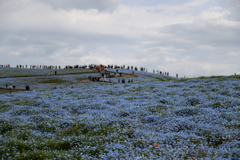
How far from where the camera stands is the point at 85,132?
14.4 m

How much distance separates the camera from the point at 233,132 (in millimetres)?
13023

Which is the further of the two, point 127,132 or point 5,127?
point 5,127

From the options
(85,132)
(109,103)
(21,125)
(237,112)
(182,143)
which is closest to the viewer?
(182,143)

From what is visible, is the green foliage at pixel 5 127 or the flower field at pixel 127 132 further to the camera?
the green foliage at pixel 5 127

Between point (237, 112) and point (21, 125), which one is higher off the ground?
point (237, 112)

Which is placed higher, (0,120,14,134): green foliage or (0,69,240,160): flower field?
(0,69,240,160): flower field

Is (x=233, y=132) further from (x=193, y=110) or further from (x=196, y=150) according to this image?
(x=193, y=110)

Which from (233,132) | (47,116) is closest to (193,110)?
(233,132)

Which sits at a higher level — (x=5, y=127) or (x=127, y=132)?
(x=127, y=132)

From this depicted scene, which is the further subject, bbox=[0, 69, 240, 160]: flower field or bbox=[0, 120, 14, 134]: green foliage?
bbox=[0, 120, 14, 134]: green foliage

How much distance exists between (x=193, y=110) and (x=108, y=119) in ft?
22.1

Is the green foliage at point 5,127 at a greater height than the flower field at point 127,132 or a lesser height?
lesser

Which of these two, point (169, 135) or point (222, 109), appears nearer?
point (169, 135)

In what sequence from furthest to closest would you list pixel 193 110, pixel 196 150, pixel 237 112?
pixel 193 110
pixel 237 112
pixel 196 150
